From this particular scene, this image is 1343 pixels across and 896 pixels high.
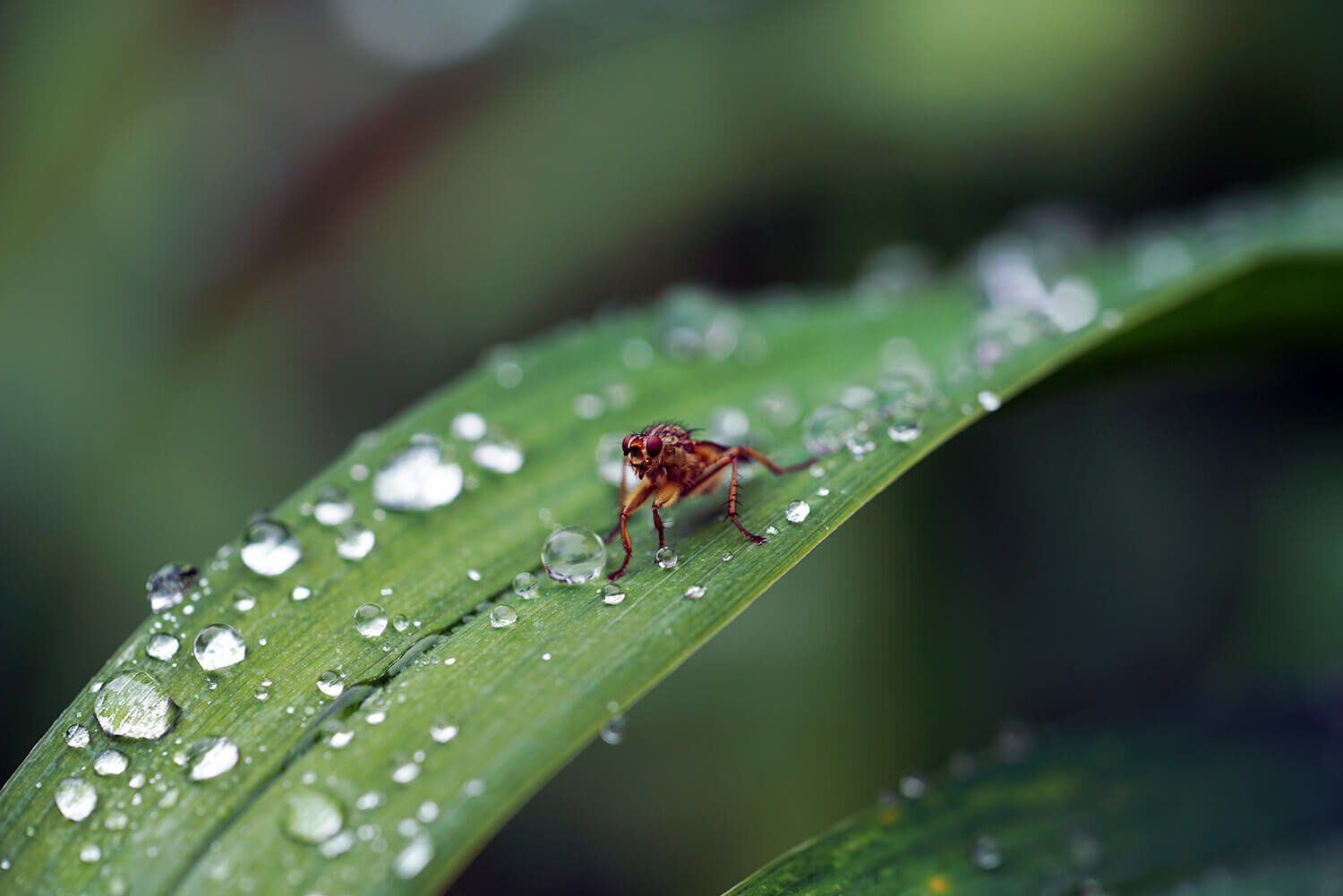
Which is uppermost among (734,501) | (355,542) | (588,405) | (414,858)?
(588,405)

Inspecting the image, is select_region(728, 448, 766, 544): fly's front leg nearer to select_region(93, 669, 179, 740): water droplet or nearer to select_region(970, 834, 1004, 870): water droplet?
select_region(970, 834, 1004, 870): water droplet

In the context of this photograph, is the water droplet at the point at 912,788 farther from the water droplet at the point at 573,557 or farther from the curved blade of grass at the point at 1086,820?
the water droplet at the point at 573,557

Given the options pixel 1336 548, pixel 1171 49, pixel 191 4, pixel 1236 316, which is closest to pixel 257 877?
pixel 1236 316

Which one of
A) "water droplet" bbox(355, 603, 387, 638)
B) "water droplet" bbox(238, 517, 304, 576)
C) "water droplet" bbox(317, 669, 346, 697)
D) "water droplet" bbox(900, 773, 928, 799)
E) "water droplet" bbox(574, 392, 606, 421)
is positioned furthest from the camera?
"water droplet" bbox(574, 392, 606, 421)

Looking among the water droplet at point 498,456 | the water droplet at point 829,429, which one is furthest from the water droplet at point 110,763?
the water droplet at point 829,429

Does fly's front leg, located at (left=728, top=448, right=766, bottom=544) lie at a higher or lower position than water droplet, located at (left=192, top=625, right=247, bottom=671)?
higher

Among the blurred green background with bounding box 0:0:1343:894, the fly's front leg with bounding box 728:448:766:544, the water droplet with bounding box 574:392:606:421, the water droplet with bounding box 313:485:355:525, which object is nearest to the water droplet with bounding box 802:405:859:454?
the fly's front leg with bounding box 728:448:766:544

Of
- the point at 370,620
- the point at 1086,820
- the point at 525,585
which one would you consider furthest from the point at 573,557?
the point at 1086,820

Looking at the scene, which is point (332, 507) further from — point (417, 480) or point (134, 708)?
point (134, 708)
